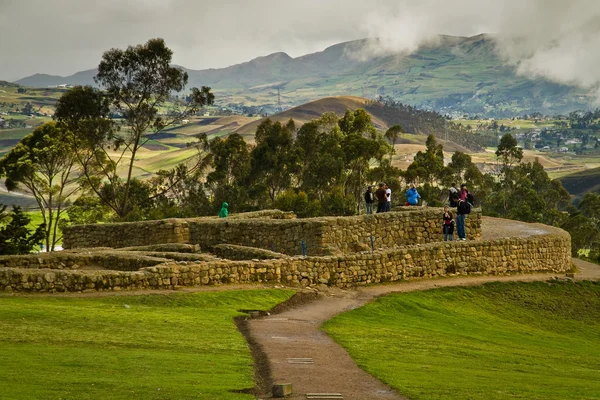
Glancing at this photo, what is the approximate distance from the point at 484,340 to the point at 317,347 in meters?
5.78

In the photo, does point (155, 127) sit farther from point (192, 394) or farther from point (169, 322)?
point (192, 394)

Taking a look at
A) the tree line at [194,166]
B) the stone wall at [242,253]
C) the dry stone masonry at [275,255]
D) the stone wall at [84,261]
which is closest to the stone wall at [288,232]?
the dry stone masonry at [275,255]

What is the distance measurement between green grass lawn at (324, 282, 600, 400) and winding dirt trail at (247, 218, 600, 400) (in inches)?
13.8

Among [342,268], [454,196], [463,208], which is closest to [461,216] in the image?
[463,208]

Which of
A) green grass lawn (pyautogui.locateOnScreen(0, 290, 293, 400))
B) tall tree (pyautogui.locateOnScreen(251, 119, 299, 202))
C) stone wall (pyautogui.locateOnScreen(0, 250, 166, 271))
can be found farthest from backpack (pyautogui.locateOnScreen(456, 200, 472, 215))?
tall tree (pyautogui.locateOnScreen(251, 119, 299, 202))

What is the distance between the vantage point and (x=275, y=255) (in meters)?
29.8

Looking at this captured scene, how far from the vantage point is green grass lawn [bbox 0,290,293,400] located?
43.2ft

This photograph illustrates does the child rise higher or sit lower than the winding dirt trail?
higher

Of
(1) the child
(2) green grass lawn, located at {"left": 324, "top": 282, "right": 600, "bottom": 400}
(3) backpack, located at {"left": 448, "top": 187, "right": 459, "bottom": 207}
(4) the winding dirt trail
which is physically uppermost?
(3) backpack, located at {"left": 448, "top": 187, "right": 459, "bottom": 207}

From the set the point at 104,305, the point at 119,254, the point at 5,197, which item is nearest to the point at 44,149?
the point at 119,254

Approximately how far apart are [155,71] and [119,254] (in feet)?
123

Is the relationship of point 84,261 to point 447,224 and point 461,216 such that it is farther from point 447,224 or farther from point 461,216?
point 461,216

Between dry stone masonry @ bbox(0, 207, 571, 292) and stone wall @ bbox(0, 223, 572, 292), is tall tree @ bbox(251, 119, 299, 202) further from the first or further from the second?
stone wall @ bbox(0, 223, 572, 292)

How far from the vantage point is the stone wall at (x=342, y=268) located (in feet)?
81.1
